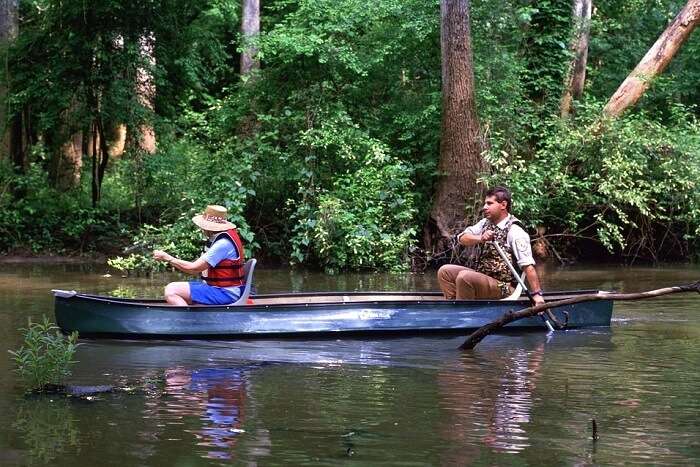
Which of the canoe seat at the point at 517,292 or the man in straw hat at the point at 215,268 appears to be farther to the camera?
the canoe seat at the point at 517,292

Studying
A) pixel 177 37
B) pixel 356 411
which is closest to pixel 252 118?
pixel 177 37

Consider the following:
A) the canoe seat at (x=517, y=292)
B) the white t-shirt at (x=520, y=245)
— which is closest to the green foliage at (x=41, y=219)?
the canoe seat at (x=517, y=292)

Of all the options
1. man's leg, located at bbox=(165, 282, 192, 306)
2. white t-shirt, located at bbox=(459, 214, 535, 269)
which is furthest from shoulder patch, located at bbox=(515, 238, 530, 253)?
man's leg, located at bbox=(165, 282, 192, 306)

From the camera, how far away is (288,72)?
19.0 metres

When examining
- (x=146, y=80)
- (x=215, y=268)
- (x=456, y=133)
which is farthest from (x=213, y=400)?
(x=146, y=80)

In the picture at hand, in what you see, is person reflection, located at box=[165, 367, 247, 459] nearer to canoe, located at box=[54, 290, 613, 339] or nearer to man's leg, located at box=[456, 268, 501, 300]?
canoe, located at box=[54, 290, 613, 339]

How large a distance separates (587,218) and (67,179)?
1087 cm

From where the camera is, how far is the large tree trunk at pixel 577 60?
20047 millimetres

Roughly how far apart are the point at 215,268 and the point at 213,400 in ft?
9.33

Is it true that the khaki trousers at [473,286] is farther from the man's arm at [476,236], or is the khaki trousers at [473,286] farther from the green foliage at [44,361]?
the green foliage at [44,361]

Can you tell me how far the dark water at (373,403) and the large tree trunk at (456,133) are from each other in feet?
18.7

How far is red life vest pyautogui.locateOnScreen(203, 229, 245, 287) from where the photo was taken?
10.5m

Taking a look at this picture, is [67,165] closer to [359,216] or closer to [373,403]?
[359,216]

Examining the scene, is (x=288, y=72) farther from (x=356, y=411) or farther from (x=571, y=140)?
(x=356, y=411)
